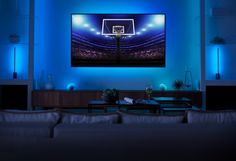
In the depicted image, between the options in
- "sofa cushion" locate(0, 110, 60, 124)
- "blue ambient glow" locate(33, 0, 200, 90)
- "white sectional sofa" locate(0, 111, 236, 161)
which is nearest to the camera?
"white sectional sofa" locate(0, 111, 236, 161)

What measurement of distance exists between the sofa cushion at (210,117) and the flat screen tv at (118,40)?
441 centimetres

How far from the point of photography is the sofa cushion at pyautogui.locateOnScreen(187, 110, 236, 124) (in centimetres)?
239

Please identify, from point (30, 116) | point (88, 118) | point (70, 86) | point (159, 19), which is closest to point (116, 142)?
point (88, 118)

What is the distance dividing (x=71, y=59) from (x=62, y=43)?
0.41 m

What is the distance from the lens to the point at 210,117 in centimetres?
239

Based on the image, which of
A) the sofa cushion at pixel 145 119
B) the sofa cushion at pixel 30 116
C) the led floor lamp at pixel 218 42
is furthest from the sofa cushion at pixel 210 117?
the led floor lamp at pixel 218 42

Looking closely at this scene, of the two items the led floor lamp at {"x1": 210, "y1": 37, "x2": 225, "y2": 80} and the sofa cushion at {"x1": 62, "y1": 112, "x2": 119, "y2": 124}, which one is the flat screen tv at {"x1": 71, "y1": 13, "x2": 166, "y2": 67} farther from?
the sofa cushion at {"x1": 62, "y1": 112, "x2": 119, "y2": 124}

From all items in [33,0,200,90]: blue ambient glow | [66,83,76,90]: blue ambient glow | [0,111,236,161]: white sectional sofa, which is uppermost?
[33,0,200,90]: blue ambient glow

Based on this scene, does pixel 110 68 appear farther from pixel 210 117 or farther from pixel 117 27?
pixel 210 117

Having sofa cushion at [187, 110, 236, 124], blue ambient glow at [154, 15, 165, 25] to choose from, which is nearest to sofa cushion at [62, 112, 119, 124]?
sofa cushion at [187, 110, 236, 124]

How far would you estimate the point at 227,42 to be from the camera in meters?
6.39

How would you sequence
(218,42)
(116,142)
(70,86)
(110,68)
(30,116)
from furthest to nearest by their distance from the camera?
(110,68)
(70,86)
(218,42)
(30,116)
(116,142)

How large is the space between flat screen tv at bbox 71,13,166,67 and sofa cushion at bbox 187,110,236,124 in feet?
14.5

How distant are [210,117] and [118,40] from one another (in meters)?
4.59
